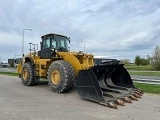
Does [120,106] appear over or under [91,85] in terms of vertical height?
under

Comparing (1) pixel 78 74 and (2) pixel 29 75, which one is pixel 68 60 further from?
(2) pixel 29 75

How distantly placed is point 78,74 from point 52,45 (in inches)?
143

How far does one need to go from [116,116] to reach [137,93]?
339cm

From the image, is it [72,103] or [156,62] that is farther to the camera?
[156,62]

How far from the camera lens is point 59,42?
11.6 meters

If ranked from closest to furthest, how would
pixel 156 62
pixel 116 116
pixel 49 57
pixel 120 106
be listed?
pixel 116 116 → pixel 120 106 → pixel 49 57 → pixel 156 62

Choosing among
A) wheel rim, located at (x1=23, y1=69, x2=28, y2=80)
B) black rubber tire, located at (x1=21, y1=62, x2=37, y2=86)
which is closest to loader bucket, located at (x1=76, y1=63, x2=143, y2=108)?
black rubber tire, located at (x1=21, y1=62, x2=37, y2=86)

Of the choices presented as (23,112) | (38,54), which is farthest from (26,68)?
(23,112)

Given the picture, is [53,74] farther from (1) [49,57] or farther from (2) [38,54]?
(2) [38,54]

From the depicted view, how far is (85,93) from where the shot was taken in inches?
321

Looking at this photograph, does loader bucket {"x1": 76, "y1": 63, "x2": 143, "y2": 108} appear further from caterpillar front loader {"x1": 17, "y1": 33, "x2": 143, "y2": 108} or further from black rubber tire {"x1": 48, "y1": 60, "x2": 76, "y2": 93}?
black rubber tire {"x1": 48, "y1": 60, "x2": 76, "y2": 93}

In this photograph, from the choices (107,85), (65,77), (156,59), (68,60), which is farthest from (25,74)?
(156,59)

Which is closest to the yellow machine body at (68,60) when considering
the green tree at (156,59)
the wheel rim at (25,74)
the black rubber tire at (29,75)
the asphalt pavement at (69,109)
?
the black rubber tire at (29,75)

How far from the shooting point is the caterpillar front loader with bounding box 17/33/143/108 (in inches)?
312
